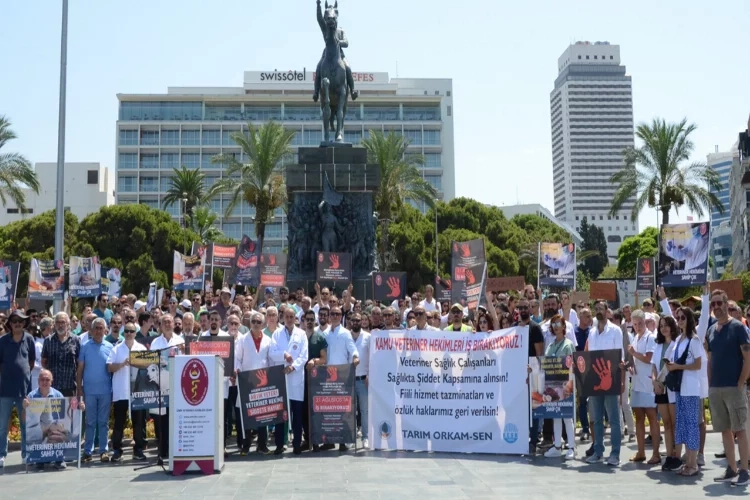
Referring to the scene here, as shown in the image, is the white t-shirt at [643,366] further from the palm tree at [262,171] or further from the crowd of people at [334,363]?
the palm tree at [262,171]

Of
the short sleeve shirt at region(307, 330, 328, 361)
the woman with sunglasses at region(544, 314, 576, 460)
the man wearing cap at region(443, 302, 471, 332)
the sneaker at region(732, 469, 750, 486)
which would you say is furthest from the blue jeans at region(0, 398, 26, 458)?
the sneaker at region(732, 469, 750, 486)

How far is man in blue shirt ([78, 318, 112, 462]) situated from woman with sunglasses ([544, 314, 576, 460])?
6.13 metres

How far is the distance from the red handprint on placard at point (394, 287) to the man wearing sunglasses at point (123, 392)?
10156mm

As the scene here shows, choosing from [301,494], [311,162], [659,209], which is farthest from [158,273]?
[301,494]

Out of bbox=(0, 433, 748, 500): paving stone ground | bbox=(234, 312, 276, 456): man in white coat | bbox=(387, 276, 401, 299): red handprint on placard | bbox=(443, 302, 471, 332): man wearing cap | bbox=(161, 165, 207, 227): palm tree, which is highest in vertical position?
bbox=(161, 165, 207, 227): palm tree

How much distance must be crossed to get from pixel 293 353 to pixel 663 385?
199 inches

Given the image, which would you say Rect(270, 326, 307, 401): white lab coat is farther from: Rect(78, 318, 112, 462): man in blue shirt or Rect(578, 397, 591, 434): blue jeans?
Rect(578, 397, 591, 434): blue jeans

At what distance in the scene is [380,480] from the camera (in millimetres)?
10281

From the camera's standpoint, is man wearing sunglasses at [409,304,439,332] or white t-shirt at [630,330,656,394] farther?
man wearing sunglasses at [409,304,439,332]

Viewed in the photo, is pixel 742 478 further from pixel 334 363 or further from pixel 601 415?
pixel 334 363

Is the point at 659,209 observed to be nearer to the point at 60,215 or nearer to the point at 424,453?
the point at 60,215

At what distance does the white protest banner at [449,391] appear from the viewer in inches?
487

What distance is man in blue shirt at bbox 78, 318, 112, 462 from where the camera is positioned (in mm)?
12531

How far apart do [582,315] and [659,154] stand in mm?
32209
